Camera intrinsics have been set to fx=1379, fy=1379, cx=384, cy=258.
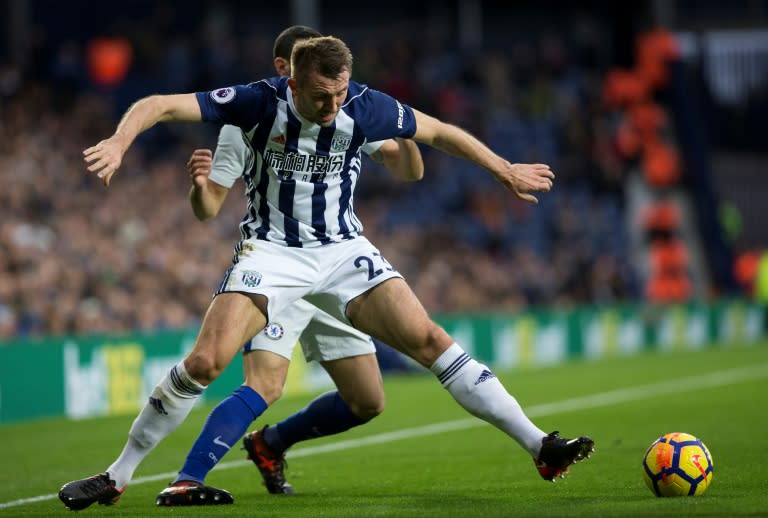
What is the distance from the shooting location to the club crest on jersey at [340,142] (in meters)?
6.75

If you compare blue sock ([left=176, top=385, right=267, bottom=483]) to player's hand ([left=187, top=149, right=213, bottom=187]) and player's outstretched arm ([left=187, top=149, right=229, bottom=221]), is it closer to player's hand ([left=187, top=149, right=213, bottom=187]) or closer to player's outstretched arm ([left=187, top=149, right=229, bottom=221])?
player's outstretched arm ([left=187, top=149, right=229, bottom=221])

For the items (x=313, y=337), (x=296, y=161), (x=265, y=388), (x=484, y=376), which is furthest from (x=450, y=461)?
(x=296, y=161)

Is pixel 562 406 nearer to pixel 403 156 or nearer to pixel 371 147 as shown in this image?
pixel 403 156

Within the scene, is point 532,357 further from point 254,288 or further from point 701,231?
point 254,288

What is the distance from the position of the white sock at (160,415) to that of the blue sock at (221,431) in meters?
0.24

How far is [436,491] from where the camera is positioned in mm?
7285

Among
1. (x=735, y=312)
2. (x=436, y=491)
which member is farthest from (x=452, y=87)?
(x=436, y=491)

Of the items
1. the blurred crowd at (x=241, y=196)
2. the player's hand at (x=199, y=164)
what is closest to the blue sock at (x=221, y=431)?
the player's hand at (x=199, y=164)

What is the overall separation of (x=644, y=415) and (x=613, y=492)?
5.57m

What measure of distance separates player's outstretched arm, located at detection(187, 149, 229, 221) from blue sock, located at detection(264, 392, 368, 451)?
1244 mm

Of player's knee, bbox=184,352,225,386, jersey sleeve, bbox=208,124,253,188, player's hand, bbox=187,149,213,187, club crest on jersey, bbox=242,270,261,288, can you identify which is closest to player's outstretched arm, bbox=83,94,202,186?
player's hand, bbox=187,149,213,187

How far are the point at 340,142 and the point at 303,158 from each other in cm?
20

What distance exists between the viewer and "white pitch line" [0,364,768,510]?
359 inches

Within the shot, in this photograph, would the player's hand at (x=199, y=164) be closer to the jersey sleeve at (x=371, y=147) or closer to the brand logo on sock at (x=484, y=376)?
the jersey sleeve at (x=371, y=147)
